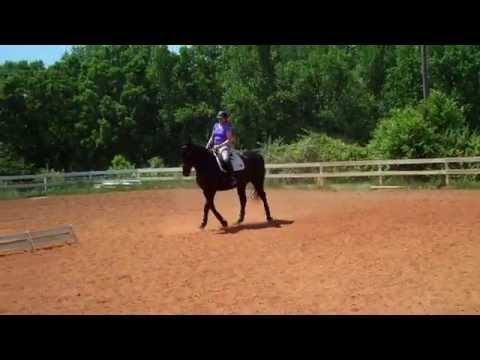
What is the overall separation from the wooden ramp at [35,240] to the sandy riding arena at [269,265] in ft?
1.28

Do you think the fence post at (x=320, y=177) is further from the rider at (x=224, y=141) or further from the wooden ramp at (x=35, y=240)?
the wooden ramp at (x=35, y=240)

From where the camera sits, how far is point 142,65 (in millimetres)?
54000

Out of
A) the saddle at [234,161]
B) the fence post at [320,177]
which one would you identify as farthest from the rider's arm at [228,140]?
the fence post at [320,177]

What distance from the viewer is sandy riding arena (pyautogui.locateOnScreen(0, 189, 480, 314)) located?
21.6 ft

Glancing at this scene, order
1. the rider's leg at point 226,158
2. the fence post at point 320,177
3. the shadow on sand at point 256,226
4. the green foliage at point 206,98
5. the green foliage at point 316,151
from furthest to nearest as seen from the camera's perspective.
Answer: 1. the green foliage at point 206,98
2. the green foliage at point 316,151
3. the fence post at point 320,177
4. the rider's leg at point 226,158
5. the shadow on sand at point 256,226

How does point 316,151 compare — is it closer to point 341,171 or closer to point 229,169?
point 341,171

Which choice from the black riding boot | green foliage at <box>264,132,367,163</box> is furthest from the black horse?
green foliage at <box>264,132,367,163</box>

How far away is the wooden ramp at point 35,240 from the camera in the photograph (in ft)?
38.0

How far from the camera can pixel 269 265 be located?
28.1 ft

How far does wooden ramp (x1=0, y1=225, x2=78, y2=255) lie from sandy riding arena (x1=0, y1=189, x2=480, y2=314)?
0.39 m
